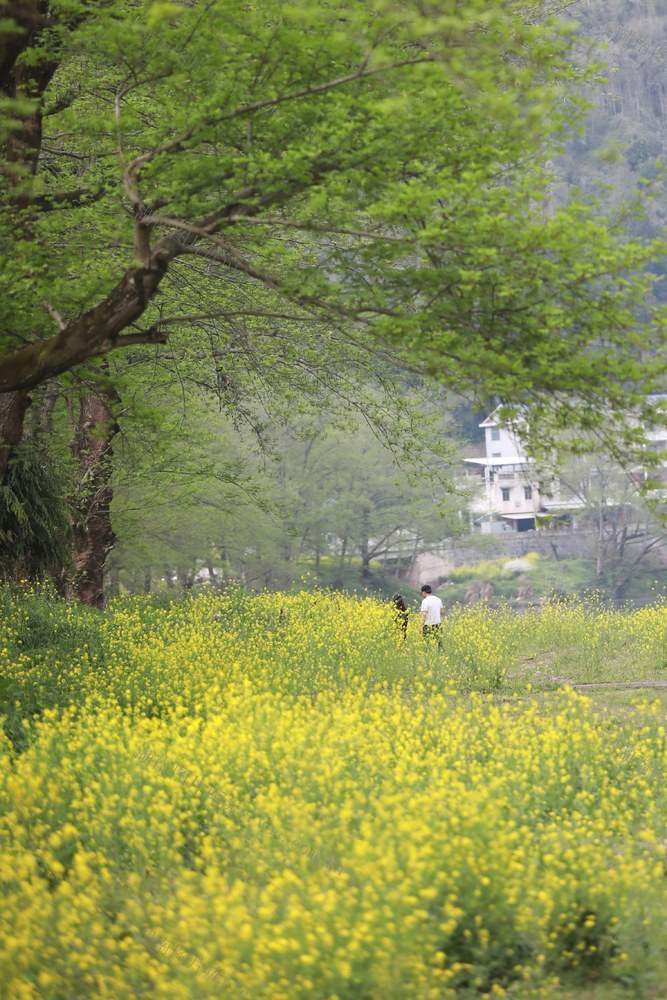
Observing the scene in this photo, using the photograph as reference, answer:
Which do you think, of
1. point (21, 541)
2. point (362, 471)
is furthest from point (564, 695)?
point (362, 471)

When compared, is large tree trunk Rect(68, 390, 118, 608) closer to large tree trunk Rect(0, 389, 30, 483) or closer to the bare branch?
large tree trunk Rect(0, 389, 30, 483)

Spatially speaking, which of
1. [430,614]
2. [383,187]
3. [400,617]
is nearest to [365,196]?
[383,187]

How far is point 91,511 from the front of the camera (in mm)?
21156

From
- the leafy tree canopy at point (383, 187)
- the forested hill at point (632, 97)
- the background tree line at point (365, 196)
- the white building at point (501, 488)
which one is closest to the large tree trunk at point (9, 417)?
the background tree line at point (365, 196)

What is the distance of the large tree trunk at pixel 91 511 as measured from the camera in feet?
64.7

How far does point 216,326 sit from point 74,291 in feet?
17.3

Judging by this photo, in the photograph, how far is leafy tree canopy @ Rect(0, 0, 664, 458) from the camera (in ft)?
25.6

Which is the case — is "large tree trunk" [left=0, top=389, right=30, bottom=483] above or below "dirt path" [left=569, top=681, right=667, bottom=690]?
above

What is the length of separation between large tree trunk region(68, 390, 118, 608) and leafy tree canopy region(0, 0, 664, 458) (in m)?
9.76

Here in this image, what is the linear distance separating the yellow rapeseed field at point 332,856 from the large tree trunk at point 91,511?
7258 mm

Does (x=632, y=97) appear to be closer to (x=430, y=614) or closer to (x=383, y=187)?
(x=430, y=614)

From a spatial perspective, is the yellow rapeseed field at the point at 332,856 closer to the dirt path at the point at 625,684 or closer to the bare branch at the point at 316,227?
the dirt path at the point at 625,684

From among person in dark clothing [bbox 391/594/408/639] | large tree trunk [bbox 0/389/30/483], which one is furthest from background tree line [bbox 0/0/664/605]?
person in dark clothing [bbox 391/594/408/639]

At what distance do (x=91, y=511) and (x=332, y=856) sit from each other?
1539 centimetres
